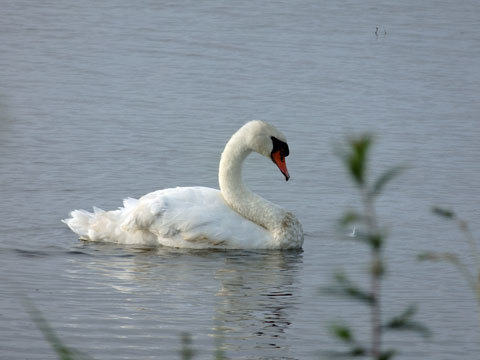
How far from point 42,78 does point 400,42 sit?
6.53 meters

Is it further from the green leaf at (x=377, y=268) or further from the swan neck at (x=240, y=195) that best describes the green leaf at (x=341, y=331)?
the swan neck at (x=240, y=195)

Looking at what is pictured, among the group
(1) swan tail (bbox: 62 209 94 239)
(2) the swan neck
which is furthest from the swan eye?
(1) swan tail (bbox: 62 209 94 239)

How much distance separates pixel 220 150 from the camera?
483 inches

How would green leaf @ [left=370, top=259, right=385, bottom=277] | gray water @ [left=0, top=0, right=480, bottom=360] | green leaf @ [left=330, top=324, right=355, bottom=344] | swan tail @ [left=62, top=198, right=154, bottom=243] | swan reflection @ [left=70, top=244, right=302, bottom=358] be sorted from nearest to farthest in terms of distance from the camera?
green leaf @ [left=370, top=259, right=385, bottom=277] < green leaf @ [left=330, top=324, right=355, bottom=344] < swan reflection @ [left=70, top=244, right=302, bottom=358] < gray water @ [left=0, top=0, right=480, bottom=360] < swan tail @ [left=62, top=198, right=154, bottom=243]

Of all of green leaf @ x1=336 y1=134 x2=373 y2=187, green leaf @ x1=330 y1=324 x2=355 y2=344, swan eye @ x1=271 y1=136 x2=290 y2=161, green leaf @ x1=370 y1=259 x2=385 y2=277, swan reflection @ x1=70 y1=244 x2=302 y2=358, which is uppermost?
green leaf @ x1=336 y1=134 x2=373 y2=187

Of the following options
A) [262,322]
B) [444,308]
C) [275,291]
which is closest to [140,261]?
[275,291]

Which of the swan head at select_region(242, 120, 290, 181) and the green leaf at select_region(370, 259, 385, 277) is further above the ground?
the green leaf at select_region(370, 259, 385, 277)

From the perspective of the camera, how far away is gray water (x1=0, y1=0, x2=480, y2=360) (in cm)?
670

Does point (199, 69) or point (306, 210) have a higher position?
point (199, 69)

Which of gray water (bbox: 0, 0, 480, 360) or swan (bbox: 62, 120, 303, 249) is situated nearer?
gray water (bbox: 0, 0, 480, 360)

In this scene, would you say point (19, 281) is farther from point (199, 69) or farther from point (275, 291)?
point (199, 69)

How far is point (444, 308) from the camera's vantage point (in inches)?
287

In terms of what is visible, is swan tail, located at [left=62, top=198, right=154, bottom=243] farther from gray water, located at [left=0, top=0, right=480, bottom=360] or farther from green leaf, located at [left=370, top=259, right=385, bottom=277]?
green leaf, located at [left=370, top=259, right=385, bottom=277]

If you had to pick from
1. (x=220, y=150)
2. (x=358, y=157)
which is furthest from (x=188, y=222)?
(x=358, y=157)
